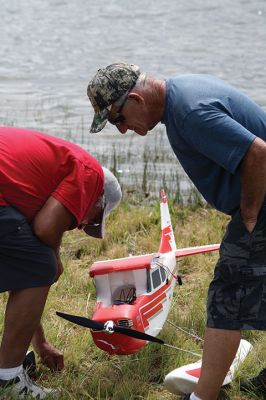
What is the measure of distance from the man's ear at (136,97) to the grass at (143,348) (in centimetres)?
146

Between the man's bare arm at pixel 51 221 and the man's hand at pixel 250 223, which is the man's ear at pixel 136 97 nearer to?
the man's bare arm at pixel 51 221

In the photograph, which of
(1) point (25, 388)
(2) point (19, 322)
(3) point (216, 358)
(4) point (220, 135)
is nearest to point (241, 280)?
(3) point (216, 358)

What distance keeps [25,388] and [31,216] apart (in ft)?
2.77

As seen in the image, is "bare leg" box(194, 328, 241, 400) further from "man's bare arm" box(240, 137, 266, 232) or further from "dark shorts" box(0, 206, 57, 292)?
"dark shorts" box(0, 206, 57, 292)

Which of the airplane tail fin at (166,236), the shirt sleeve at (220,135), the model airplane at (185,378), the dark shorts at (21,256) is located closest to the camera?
the shirt sleeve at (220,135)

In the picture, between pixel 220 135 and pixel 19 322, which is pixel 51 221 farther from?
pixel 220 135

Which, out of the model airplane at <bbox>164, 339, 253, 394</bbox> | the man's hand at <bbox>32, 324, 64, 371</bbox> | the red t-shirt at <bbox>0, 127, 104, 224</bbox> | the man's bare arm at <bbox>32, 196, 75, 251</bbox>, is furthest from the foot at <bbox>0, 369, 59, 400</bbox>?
the red t-shirt at <bbox>0, 127, 104, 224</bbox>

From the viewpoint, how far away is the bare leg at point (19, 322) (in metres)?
4.14

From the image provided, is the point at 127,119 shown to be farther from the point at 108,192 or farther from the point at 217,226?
the point at 217,226

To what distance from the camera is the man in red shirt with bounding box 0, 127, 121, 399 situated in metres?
4.08

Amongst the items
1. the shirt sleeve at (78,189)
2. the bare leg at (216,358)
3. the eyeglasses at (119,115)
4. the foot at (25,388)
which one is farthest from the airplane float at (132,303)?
the eyeglasses at (119,115)

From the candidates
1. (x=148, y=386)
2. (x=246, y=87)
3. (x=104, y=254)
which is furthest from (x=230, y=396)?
(x=246, y=87)

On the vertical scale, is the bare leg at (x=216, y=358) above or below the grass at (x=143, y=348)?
above

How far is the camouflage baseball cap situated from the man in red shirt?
1.03ft
